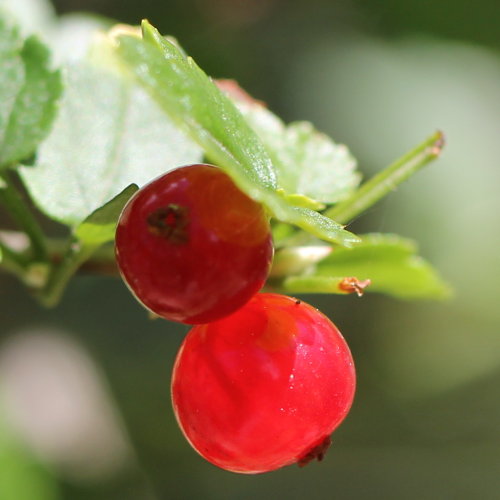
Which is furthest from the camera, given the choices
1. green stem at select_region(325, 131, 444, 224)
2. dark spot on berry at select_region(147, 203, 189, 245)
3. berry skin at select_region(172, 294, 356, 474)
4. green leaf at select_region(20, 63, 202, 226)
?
green leaf at select_region(20, 63, 202, 226)

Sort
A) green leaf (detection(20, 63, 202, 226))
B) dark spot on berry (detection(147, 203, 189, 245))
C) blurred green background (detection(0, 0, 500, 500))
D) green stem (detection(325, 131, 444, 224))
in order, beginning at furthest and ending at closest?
blurred green background (detection(0, 0, 500, 500))
green leaf (detection(20, 63, 202, 226))
green stem (detection(325, 131, 444, 224))
dark spot on berry (detection(147, 203, 189, 245))

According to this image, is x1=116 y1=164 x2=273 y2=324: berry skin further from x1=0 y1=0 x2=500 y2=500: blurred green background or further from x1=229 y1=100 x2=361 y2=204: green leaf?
x1=0 y1=0 x2=500 y2=500: blurred green background

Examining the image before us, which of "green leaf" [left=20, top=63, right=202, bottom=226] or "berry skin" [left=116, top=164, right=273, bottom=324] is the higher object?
"berry skin" [left=116, top=164, right=273, bottom=324]

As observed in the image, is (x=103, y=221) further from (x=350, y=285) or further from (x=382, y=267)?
(x=382, y=267)

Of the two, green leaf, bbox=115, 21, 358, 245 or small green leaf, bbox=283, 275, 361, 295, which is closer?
green leaf, bbox=115, 21, 358, 245

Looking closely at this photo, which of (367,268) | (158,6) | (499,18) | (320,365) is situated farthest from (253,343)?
(499,18)

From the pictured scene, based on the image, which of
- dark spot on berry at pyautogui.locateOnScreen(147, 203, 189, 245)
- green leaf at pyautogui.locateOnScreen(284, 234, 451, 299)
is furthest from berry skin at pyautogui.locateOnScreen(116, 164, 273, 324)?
green leaf at pyautogui.locateOnScreen(284, 234, 451, 299)

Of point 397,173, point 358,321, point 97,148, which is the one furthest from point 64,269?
point 358,321

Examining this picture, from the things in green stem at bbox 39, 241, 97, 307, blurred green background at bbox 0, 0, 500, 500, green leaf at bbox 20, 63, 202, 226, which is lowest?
blurred green background at bbox 0, 0, 500, 500
